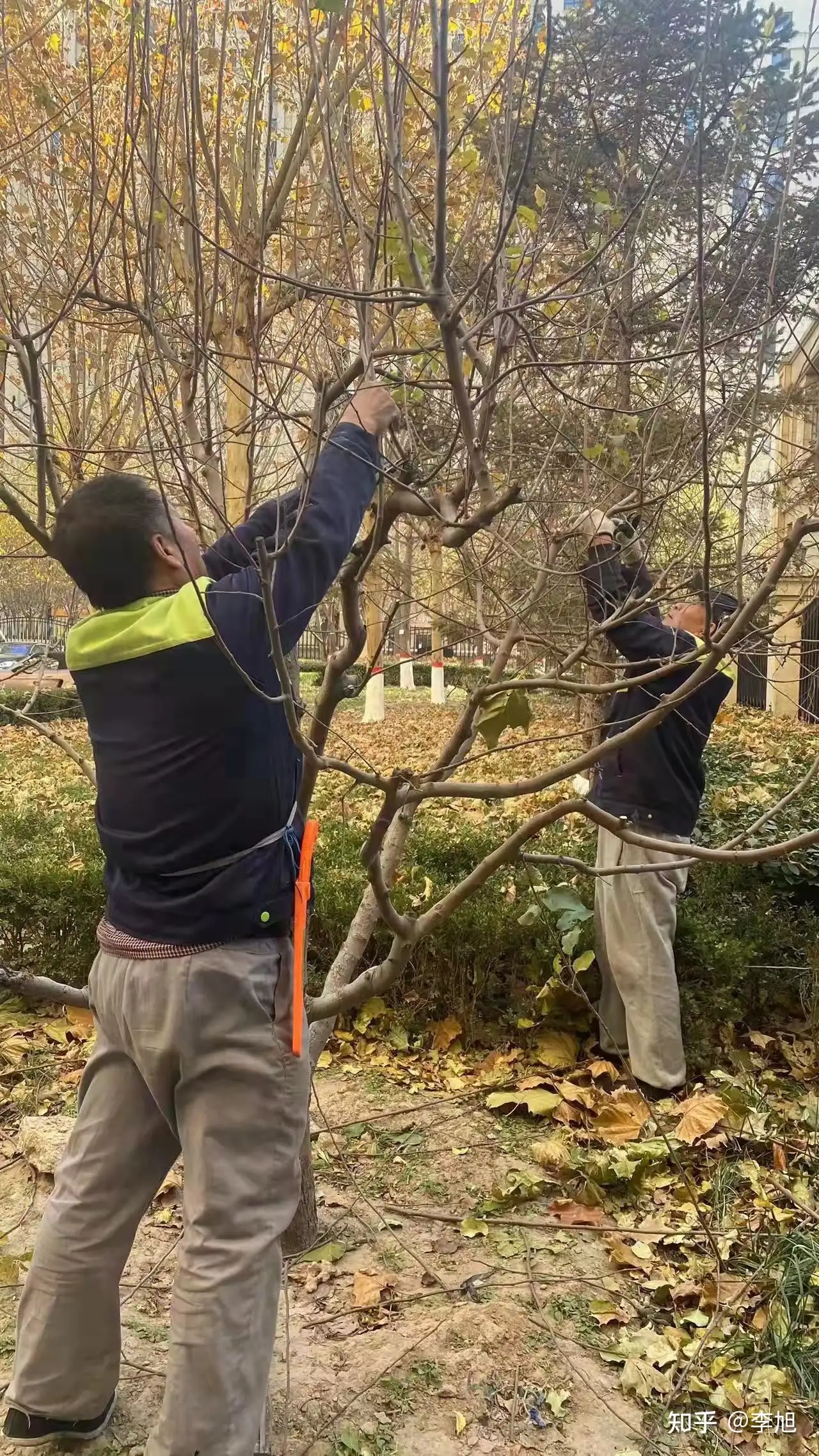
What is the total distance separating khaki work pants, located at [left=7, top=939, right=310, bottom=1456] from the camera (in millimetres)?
1606

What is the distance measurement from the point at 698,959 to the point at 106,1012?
2499mm

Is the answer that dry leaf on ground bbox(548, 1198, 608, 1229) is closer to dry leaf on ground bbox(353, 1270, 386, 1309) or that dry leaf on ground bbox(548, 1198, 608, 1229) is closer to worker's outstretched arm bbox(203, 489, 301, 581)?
dry leaf on ground bbox(353, 1270, 386, 1309)

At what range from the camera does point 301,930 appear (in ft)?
5.77

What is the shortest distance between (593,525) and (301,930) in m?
1.68

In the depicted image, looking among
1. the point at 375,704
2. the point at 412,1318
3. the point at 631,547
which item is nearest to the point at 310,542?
the point at 631,547

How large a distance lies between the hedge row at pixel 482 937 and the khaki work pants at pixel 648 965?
233 millimetres

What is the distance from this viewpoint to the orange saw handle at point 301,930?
1737 millimetres

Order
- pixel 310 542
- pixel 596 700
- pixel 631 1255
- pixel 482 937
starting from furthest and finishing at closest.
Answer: pixel 596 700 < pixel 482 937 < pixel 631 1255 < pixel 310 542

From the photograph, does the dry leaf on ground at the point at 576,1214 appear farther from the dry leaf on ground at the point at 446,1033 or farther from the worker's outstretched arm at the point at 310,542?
the worker's outstretched arm at the point at 310,542

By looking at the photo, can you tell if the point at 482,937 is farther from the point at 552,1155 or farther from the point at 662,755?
the point at 662,755

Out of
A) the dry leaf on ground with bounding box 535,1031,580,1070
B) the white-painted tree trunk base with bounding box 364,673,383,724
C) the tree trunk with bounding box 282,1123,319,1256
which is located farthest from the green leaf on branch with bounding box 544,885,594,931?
the white-painted tree trunk base with bounding box 364,673,383,724

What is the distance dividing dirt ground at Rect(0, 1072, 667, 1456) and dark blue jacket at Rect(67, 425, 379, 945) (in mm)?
1206

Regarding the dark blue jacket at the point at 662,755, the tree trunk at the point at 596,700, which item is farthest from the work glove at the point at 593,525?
the tree trunk at the point at 596,700

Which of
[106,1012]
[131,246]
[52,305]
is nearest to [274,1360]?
[106,1012]
